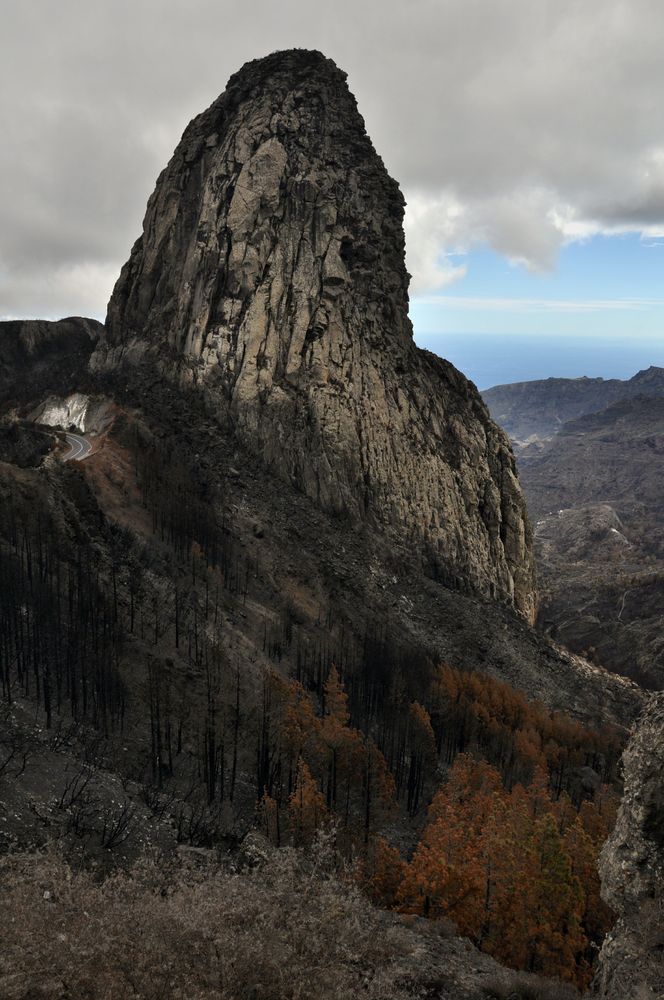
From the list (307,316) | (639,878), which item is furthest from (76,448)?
(639,878)

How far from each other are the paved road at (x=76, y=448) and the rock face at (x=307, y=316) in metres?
22.8

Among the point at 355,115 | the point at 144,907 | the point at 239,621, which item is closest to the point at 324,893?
the point at 144,907

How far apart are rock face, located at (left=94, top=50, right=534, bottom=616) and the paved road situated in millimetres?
22818

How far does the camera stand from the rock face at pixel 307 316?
341ft

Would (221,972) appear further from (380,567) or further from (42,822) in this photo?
(380,567)

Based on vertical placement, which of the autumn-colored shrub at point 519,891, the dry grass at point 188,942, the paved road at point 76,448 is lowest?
the autumn-colored shrub at point 519,891

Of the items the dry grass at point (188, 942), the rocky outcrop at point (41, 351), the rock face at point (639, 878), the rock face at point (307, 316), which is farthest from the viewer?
the rocky outcrop at point (41, 351)

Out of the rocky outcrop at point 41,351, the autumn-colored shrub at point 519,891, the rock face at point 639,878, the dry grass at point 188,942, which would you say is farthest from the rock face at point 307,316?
the rock face at point 639,878

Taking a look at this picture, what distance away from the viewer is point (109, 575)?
60406 mm

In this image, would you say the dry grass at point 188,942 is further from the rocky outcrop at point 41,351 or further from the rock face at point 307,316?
the rocky outcrop at point 41,351

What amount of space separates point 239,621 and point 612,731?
174 ft

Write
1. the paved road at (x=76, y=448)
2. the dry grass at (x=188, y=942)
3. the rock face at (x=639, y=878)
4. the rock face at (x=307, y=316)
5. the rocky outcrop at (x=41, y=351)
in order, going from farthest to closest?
the rocky outcrop at (x=41, y=351) → the rock face at (x=307, y=316) → the paved road at (x=76, y=448) → the rock face at (x=639, y=878) → the dry grass at (x=188, y=942)

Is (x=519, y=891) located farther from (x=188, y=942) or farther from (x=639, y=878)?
(x=188, y=942)

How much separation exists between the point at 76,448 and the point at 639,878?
276ft
